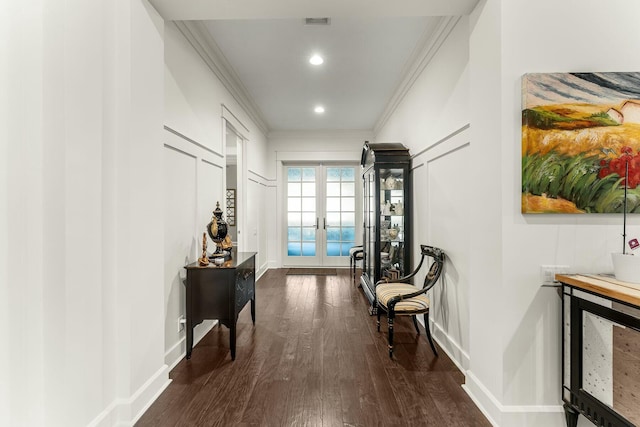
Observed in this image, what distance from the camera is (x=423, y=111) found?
10.6 feet

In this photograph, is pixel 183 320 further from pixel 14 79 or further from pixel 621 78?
pixel 621 78

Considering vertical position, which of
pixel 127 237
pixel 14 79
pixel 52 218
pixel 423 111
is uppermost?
pixel 423 111

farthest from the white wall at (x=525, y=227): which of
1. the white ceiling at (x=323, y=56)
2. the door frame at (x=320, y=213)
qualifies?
the door frame at (x=320, y=213)

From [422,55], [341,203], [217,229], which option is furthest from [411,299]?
[341,203]

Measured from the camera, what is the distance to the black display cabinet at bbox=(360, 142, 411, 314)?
362 centimetres

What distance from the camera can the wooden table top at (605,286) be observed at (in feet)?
4.10

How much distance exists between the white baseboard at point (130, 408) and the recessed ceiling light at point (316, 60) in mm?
3224

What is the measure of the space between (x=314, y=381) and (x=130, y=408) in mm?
1144

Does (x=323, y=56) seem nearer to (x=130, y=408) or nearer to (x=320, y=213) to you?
(x=130, y=408)

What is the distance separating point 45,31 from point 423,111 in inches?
120

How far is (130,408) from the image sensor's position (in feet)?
5.58

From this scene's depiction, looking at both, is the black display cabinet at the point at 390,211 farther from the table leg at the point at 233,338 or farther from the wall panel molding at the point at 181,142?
the wall panel molding at the point at 181,142

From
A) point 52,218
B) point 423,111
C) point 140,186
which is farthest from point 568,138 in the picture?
point 52,218

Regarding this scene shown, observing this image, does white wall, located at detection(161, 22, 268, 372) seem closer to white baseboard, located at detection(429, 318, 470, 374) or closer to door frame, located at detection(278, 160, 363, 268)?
white baseboard, located at detection(429, 318, 470, 374)
